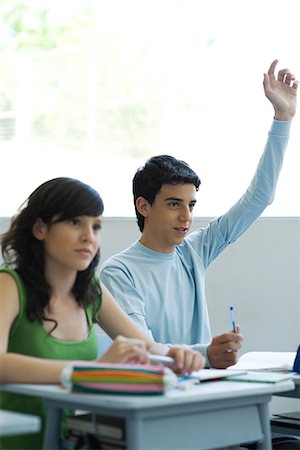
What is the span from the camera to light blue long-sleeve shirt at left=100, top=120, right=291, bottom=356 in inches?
103

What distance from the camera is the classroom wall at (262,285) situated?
383cm

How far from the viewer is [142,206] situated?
2811 millimetres

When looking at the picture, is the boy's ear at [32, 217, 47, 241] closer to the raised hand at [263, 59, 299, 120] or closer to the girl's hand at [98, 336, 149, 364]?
the girl's hand at [98, 336, 149, 364]

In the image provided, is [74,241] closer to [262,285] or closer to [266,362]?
[266,362]

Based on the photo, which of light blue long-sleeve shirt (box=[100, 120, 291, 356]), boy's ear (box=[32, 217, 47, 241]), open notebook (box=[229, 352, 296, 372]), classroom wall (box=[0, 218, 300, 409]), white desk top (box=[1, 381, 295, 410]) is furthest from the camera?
classroom wall (box=[0, 218, 300, 409])

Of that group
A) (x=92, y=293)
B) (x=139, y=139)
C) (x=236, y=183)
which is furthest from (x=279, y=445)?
(x=139, y=139)

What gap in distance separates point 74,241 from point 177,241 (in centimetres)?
76

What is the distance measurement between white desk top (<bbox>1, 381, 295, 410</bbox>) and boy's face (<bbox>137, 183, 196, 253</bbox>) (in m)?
0.84

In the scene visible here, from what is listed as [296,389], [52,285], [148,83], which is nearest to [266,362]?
[296,389]

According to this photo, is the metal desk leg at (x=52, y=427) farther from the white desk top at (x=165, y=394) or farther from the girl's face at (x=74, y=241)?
the girl's face at (x=74, y=241)

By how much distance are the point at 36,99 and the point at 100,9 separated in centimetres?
55

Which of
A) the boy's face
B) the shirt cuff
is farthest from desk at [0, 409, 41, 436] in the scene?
the shirt cuff

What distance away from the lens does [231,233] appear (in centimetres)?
282

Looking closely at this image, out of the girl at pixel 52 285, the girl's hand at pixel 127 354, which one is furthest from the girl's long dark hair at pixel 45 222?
the girl's hand at pixel 127 354
